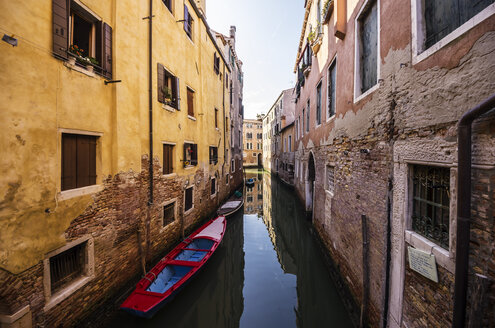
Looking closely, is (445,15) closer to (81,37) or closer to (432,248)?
(432,248)

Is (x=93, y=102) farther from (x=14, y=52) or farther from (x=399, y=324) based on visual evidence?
(x=399, y=324)

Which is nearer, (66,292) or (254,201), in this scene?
(66,292)

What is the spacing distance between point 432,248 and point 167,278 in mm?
5803

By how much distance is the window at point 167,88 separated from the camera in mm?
6781

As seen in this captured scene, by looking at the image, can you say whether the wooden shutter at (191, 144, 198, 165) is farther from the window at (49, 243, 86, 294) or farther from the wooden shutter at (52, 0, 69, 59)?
the wooden shutter at (52, 0, 69, 59)

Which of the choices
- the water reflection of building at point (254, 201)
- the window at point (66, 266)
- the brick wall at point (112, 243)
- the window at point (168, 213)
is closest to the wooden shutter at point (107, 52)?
the brick wall at point (112, 243)

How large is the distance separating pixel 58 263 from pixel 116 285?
155 cm

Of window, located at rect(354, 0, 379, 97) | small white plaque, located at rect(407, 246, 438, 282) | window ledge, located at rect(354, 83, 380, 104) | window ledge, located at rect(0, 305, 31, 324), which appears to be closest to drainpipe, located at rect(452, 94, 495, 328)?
small white plaque, located at rect(407, 246, 438, 282)

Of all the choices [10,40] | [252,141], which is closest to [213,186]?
[10,40]

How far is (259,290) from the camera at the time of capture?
6.42m

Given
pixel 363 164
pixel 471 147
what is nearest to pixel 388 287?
pixel 363 164

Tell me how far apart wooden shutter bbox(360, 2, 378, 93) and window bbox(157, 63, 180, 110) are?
5.66 meters

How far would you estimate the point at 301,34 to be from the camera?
13289mm

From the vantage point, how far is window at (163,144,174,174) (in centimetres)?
729
